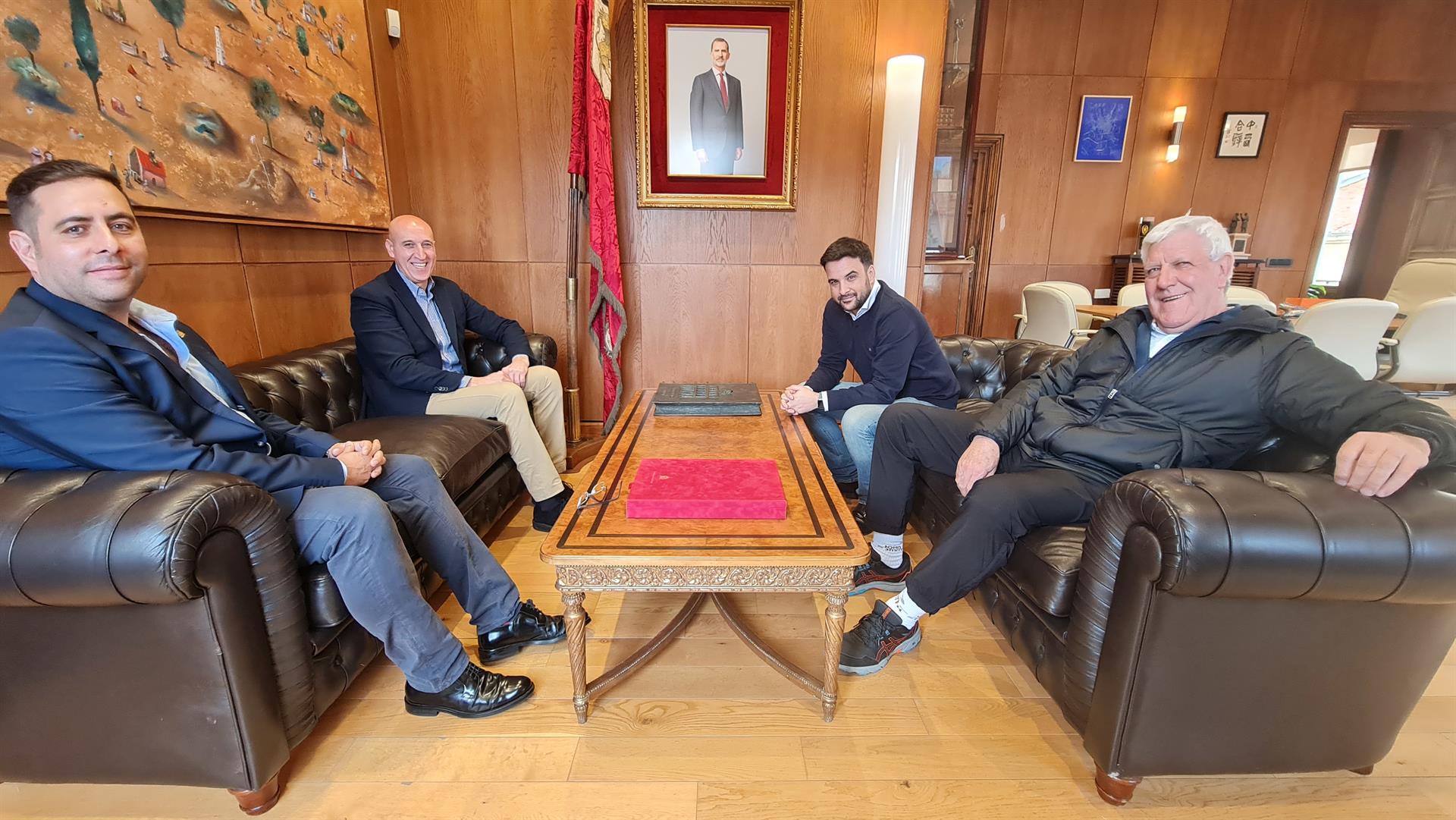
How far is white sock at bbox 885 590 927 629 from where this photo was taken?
152 centimetres

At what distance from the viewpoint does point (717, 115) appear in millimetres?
3006

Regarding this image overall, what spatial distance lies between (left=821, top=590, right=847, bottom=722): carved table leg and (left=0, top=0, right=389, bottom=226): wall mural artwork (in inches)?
→ 85.7

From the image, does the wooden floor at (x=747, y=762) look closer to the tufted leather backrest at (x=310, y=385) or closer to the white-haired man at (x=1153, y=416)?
the white-haired man at (x=1153, y=416)

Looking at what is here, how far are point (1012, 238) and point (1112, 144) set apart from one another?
3.78 feet

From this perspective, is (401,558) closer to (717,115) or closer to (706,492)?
(706,492)

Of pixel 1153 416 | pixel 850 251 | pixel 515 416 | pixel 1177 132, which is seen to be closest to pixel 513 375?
pixel 515 416

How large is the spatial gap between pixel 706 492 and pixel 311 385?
165 cm

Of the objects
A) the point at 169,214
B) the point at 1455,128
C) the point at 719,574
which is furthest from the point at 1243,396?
the point at 1455,128

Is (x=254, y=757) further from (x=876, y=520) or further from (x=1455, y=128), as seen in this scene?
(x=1455, y=128)

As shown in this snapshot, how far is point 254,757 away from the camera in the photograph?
1.08 m

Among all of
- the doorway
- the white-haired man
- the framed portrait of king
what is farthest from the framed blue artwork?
the white-haired man

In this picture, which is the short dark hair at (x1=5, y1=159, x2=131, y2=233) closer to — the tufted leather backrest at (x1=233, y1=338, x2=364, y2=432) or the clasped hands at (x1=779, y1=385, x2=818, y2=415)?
the tufted leather backrest at (x1=233, y1=338, x2=364, y2=432)

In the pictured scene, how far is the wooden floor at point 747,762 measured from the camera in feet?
3.83

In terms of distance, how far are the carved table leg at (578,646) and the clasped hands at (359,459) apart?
2.12ft
